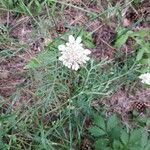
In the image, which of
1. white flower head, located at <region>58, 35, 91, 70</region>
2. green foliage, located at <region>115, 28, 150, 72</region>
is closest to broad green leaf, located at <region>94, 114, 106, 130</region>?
white flower head, located at <region>58, 35, 91, 70</region>

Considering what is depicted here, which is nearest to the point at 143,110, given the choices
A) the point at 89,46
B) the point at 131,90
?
the point at 131,90

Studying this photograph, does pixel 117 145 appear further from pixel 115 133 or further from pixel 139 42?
pixel 139 42

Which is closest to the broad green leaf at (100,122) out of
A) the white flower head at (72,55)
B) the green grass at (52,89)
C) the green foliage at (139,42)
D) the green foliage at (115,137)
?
the green foliage at (115,137)

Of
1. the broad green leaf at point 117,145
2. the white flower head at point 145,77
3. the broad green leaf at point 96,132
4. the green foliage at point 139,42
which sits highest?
the green foliage at point 139,42

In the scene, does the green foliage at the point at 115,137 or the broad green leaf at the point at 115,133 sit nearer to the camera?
the green foliage at the point at 115,137

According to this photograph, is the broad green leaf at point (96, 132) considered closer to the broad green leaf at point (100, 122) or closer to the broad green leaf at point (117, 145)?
the broad green leaf at point (100, 122)

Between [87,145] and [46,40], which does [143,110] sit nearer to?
[87,145]

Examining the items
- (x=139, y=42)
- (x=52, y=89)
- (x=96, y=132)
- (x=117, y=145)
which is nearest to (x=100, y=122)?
(x=96, y=132)
